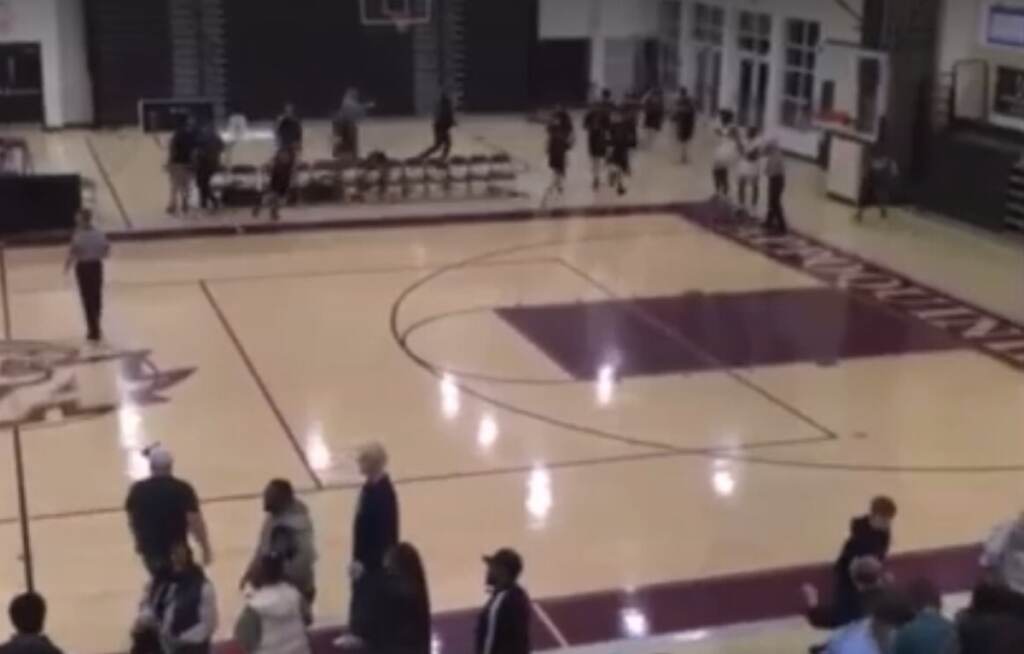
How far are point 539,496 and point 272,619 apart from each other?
5.77 m

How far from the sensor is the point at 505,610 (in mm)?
8125

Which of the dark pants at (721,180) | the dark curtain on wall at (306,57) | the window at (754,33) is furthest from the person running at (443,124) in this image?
the window at (754,33)

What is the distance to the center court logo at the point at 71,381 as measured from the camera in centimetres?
1571

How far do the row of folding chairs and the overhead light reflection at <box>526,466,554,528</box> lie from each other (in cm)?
1348

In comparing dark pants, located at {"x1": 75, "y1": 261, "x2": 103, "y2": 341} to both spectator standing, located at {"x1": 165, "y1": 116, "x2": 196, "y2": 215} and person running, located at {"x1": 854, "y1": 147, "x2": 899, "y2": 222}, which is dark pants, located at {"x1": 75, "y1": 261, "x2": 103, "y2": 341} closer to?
spectator standing, located at {"x1": 165, "y1": 116, "x2": 196, "y2": 215}

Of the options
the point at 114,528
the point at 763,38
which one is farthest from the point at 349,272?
the point at 763,38

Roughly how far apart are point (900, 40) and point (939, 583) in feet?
55.2

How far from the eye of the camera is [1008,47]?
25.6 metres

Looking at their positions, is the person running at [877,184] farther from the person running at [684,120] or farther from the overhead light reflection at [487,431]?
the overhead light reflection at [487,431]

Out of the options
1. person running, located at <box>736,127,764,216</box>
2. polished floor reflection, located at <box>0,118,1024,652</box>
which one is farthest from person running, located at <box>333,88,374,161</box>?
person running, located at <box>736,127,764,216</box>

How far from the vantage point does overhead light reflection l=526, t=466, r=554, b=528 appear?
13.0 meters

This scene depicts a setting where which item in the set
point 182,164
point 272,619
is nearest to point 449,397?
point 272,619

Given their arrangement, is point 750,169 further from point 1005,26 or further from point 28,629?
point 28,629

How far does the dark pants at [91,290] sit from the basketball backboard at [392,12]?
20.7 m
